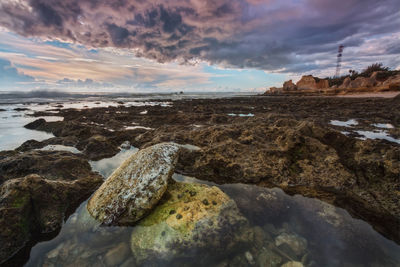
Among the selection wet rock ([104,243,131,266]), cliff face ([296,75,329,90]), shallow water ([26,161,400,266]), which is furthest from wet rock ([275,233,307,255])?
cliff face ([296,75,329,90])

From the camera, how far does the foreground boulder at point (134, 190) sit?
11.8ft

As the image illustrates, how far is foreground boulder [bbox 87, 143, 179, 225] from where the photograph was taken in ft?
11.8

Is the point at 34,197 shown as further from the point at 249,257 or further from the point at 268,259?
the point at 268,259

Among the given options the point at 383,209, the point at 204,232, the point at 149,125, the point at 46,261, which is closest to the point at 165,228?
the point at 204,232

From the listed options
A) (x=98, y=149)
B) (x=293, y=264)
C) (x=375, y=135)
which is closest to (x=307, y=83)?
(x=375, y=135)

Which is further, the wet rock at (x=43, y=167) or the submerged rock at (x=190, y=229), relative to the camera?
the wet rock at (x=43, y=167)

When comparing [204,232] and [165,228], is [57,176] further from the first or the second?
[204,232]

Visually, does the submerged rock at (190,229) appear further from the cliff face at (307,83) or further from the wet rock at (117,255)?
the cliff face at (307,83)

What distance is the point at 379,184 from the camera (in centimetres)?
401

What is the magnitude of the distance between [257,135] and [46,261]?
6.27 metres

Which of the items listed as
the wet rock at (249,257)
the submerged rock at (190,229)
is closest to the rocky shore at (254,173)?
the submerged rock at (190,229)

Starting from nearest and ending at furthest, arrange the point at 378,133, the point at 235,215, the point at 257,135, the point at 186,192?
the point at 235,215
the point at 186,192
the point at 257,135
the point at 378,133

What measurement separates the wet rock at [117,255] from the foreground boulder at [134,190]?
44 cm

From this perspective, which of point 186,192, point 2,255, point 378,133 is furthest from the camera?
point 378,133
